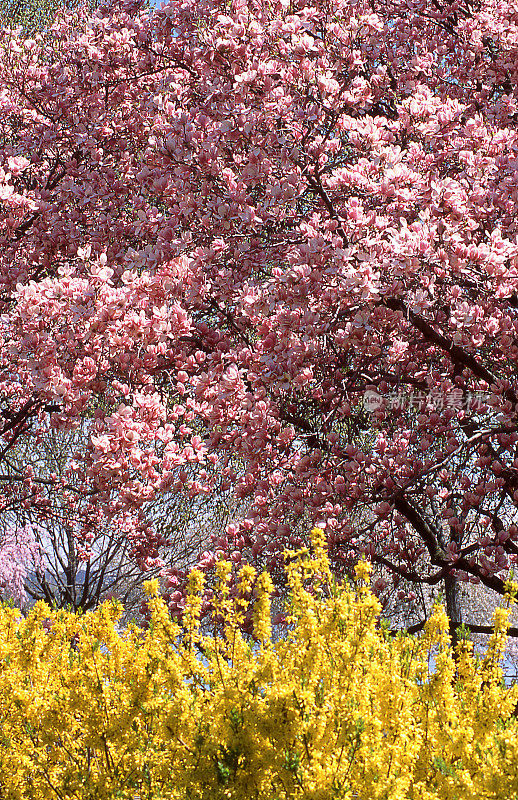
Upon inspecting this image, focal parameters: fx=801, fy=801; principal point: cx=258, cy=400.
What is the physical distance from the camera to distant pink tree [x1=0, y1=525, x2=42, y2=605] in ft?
45.2

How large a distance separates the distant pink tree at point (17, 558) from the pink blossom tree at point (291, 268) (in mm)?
6902

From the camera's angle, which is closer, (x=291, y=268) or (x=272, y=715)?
(x=272, y=715)

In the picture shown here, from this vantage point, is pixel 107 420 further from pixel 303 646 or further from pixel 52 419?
pixel 303 646

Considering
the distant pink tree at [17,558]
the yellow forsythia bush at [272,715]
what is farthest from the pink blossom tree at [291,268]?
the distant pink tree at [17,558]

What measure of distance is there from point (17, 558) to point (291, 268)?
10401 millimetres

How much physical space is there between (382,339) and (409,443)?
0.88m

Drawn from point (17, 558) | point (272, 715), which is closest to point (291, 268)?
point (272, 715)

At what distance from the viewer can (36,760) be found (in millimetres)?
4059

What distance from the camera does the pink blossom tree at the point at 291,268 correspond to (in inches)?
202

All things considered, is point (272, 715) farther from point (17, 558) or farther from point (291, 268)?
point (17, 558)

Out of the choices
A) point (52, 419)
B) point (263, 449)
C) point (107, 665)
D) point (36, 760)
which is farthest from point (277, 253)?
point (36, 760)

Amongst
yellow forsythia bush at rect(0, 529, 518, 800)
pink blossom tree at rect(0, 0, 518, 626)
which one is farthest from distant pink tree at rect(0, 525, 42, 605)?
yellow forsythia bush at rect(0, 529, 518, 800)

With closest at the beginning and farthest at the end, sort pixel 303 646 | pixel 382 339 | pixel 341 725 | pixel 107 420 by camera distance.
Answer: pixel 341 725 → pixel 303 646 → pixel 107 420 → pixel 382 339

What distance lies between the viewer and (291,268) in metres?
5.30
